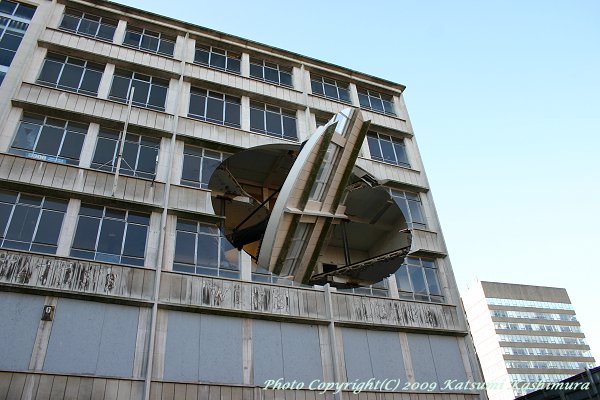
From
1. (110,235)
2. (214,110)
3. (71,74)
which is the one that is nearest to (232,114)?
(214,110)

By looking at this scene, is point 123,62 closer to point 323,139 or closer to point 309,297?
point 323,139

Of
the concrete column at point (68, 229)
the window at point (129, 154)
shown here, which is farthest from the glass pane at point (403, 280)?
the concrete column at point (68, 229)

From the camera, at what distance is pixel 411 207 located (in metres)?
28.5

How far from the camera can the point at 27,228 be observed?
19781mm

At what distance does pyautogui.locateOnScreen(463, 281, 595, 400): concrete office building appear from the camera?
319ft

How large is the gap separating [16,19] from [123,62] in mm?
5756

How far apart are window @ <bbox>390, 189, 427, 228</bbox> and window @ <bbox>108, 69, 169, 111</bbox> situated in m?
13.8

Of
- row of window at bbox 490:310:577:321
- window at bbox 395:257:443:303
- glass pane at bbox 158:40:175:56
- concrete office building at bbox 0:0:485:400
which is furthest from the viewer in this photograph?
row of window at bbox 490:310:577:321

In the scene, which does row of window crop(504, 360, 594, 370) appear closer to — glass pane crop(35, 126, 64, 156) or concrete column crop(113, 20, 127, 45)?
concrete column crop(113, 20, 127, 45)

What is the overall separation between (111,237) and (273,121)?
37.7 feet

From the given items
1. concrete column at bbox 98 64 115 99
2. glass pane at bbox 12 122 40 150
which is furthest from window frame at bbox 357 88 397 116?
glass pane at bbox 12 122 40 150

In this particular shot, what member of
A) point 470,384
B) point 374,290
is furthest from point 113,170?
point 470,384

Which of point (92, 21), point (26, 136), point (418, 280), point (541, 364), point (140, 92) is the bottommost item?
point (418, 280)

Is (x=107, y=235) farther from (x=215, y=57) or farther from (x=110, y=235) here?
(x=215, y=57)
